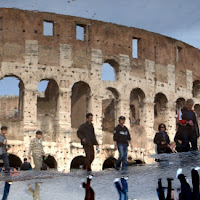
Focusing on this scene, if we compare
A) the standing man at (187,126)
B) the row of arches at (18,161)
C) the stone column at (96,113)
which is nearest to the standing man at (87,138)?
the standing man at (187,126)

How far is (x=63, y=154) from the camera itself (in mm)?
22828

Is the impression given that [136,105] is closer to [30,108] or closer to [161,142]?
[30,108]

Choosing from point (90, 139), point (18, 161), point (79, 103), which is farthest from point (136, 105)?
point (90, 139)

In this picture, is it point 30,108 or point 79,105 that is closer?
point 30,108

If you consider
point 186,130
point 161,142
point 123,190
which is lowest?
point 123,190

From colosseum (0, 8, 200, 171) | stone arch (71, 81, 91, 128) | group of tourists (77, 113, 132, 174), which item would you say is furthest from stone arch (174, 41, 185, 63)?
group of tourists (77, 113, 132, 174)

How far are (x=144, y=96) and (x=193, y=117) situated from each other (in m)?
13.6

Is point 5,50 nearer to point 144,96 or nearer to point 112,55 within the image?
point 112,55

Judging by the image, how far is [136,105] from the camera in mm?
29781

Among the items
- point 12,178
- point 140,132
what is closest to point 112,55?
point 140,132

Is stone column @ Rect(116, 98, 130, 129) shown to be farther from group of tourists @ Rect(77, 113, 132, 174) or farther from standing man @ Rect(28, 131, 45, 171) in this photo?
standing man @ Rect(28, 131, 45, 171)

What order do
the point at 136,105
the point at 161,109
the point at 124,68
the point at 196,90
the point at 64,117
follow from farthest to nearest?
the point at 196,90 < the point at 136,105 < the point at 161,109 < the point at 124,68 < the point at 64,117

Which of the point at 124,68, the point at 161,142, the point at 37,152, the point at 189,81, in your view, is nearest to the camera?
the point at 161,142

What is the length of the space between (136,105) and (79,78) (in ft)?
22.8
